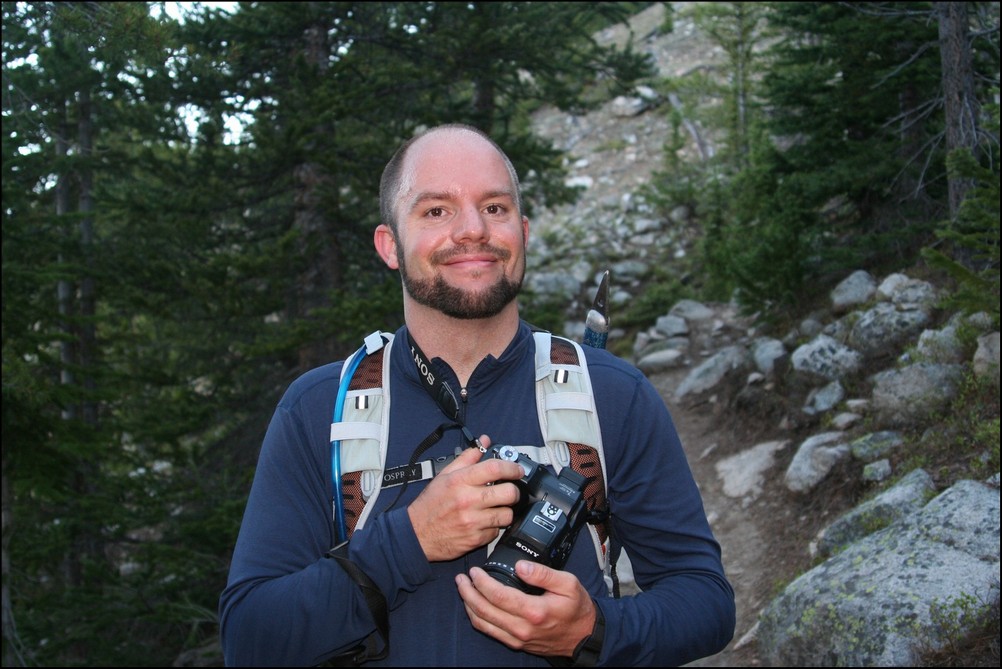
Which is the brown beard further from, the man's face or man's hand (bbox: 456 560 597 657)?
man's hand (bbox: 456 560 597 657)

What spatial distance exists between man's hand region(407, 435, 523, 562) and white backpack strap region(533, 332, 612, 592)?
248 mm

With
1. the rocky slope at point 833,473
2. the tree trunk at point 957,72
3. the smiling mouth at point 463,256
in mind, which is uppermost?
the tree trunk at point 957,72

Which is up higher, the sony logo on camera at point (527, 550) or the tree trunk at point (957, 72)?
the tree trunk at point (957, 72)

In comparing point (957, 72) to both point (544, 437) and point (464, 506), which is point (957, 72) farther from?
point (464, 506)

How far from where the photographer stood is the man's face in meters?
2.50

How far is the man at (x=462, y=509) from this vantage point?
2049mm

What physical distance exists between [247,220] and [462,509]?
36.7 ft

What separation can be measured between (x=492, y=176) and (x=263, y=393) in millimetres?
9728

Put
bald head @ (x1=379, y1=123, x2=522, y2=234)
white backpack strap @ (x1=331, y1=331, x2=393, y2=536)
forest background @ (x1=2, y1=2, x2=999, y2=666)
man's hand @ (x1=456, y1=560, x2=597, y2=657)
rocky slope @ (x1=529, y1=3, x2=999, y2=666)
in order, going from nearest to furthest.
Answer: man's hand @ (x1=456, y1=560, x2=597, y2=657) < white backpack strap @ (x1=331, y1=331, x2=393, y2=536) < bald head @ (x1=379, y1=123, x2=522, y2=234) < rocky slope @ (x1=529, y1=3, x2=999, y2=666) < forest background @ (x1=2, y1=2, x2=999, y2=666)

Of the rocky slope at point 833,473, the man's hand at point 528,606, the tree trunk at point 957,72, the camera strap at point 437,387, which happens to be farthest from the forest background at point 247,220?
the man's hand at point 528,606

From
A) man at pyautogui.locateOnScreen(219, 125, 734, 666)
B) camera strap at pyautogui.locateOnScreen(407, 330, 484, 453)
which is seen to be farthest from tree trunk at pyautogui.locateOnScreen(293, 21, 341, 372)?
camera strap at pyautogui.locateOnScreen(407, 330, 484, 453)

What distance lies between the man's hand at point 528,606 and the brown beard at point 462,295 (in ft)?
2.64

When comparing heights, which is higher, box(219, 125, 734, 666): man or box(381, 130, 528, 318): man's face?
box(381, 130, 528, 318): man's face

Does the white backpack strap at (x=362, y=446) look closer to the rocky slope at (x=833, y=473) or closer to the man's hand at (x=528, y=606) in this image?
the man's hand at (x=528, y=606)
